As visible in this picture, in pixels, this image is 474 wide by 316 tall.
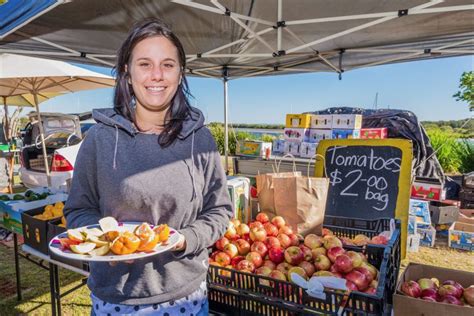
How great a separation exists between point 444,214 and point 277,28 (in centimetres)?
384

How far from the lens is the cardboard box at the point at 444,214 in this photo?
4.84 meters

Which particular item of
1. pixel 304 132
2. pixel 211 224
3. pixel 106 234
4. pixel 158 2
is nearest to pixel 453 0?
pixel 304 132

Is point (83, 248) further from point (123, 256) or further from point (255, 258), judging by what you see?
point (255, 258)

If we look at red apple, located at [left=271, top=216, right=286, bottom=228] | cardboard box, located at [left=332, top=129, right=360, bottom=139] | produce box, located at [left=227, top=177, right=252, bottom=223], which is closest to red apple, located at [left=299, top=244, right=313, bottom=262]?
red apple, located at [left=271, top=216, right=286, bottom=228]

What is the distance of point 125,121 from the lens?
1.17 meters

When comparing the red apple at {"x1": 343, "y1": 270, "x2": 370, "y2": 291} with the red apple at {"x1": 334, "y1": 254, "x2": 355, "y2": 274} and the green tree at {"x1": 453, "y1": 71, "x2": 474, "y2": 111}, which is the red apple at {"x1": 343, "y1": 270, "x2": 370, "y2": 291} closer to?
the red apple at {"x1": 334, "y1": 254, "x2": 355, "y2": 274}

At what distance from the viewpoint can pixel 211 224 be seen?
1.18 metres

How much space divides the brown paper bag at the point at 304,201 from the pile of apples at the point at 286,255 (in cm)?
8

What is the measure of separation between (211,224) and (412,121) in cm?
598

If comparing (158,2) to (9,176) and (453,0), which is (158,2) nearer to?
(453,0)

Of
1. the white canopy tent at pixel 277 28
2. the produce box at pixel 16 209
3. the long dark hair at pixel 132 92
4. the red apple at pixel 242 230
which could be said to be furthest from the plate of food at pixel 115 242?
the white canopy tent at pixel 277 28

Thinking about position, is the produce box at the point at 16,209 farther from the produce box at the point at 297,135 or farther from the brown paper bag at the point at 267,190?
the produce box at the point at 297,135

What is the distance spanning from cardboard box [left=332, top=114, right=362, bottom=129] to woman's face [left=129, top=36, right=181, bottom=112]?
346cm

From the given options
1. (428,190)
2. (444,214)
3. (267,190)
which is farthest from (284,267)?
(428,190)
